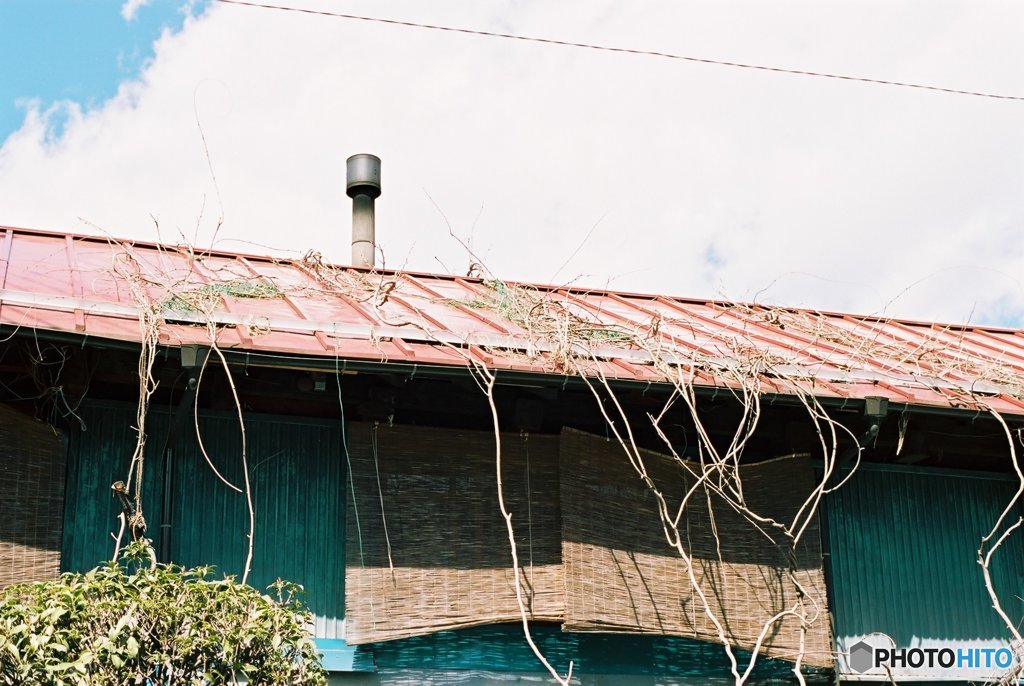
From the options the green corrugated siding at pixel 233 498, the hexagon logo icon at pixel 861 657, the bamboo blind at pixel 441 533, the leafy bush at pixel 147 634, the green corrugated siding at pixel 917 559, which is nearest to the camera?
the leafy bush at pixel 147 634

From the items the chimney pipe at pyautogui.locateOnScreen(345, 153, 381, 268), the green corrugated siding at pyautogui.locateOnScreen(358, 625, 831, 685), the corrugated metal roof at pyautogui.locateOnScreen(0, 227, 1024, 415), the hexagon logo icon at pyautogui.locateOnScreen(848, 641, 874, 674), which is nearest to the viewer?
the corrugated metal roof at pyautogui.locateOnScreen(0, 227, 1024, 415)

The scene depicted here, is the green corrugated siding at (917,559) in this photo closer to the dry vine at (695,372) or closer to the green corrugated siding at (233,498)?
the dry vine at (695,372)

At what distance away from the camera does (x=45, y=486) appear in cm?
648

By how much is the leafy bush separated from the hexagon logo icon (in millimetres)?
3754

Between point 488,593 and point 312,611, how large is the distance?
101 cm

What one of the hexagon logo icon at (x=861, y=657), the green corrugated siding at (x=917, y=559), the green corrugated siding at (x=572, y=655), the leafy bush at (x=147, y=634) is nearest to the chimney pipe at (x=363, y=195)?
the green corrugated siding at (x=572, y=655)

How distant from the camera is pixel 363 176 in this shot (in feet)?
36.3

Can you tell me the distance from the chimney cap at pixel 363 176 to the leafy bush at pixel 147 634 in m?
5.87

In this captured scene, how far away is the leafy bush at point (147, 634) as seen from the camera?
5.06 m

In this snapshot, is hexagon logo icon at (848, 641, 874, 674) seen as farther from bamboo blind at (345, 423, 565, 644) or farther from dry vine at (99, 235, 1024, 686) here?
bamboo blind at (345, 423, 565, 644)

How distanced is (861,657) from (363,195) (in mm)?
5916

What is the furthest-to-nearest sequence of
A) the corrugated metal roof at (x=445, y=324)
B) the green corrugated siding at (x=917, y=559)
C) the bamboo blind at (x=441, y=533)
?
1. the green corrugated siding at (x=917, y=559)
2. the bamboo blind at (x=441, y=533)
3. the corrugated metal roof at (x=445, y=324)

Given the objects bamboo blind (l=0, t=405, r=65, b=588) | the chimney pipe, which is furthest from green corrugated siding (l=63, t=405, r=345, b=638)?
the chimney pipe

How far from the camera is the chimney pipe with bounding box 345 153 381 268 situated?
36.0ft
